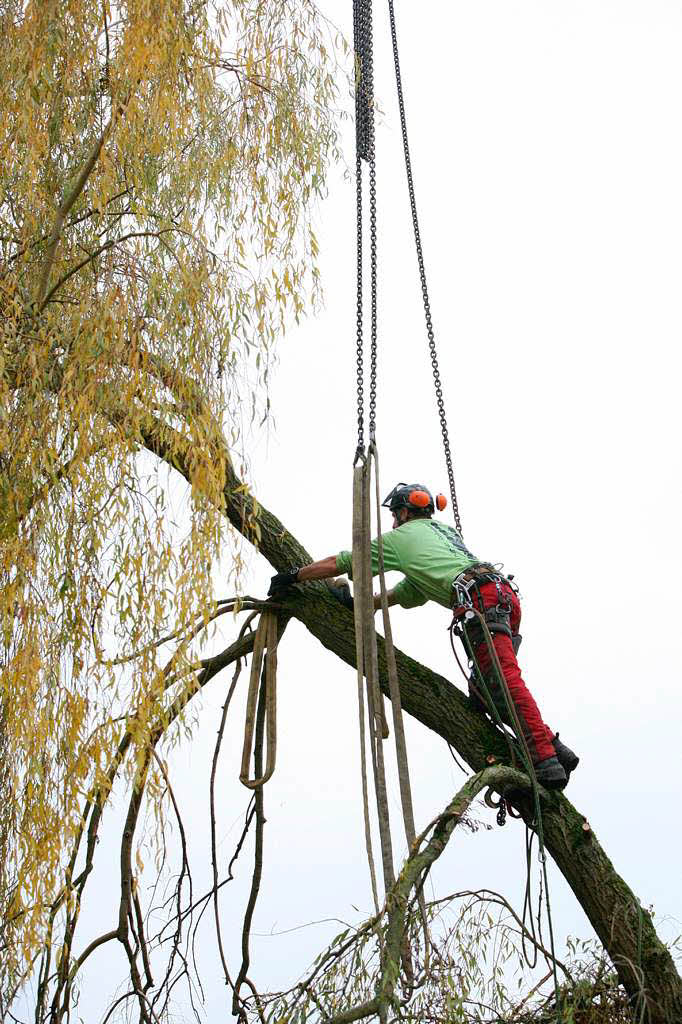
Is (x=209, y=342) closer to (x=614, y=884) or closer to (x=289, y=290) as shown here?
(x=289, y=290)

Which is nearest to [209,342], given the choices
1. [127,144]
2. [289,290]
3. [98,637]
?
[289,290]

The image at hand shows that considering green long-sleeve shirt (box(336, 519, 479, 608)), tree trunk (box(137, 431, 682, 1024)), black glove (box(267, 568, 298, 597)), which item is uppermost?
black glove (box(267, 568, 298, 597))

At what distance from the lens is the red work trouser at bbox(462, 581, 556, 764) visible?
397 centimetres

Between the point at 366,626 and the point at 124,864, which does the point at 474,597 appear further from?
the point at 124,864

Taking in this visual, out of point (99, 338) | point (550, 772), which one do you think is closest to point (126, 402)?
point (99, 338)

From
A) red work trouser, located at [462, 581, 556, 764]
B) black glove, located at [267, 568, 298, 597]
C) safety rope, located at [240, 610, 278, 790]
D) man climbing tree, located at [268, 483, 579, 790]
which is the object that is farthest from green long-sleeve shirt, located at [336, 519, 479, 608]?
safety rope, located at [240, 610, 278, 790]

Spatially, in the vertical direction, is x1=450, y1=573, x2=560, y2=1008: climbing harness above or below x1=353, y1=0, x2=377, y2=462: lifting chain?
below

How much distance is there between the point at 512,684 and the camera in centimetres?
398

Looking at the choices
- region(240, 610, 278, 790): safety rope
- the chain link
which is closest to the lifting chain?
the chain link

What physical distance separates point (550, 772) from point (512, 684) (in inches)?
11.5

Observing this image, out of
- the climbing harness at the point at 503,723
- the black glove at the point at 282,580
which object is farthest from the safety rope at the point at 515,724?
the black glove at the point at 282,580

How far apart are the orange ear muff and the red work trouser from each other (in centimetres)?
36

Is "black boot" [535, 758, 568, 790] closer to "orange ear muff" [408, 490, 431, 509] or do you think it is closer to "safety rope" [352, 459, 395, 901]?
"safety rope" [352, 459, 395, 901]

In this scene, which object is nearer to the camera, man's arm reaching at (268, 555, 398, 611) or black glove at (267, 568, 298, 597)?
man's arm reaching at (268, 555, 398, 611)
